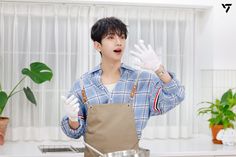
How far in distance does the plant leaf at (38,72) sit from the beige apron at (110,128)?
1393 mm

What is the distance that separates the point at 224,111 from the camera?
349 centimetres

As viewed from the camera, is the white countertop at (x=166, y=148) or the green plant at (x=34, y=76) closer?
the white countertop at (x=166, y=148)

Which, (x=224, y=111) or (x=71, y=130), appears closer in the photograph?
(x=71, y=130)

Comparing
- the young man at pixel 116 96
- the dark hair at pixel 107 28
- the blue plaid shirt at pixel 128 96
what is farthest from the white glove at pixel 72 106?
the dark hair at pixel 107 28

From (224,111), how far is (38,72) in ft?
4.64

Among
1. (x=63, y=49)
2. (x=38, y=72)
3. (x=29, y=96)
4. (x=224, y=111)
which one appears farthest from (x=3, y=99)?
(x=224, y=111)

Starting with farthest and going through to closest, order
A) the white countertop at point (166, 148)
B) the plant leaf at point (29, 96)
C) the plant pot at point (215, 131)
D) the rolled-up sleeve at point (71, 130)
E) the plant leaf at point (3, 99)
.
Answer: the plant pot at point (215, 131) → the plant leaf at point (29, 96) → the plant leaf at point (3, 99) → the white countertop at point (166, 148) → the rolled-up sleeve at point (71, 130)

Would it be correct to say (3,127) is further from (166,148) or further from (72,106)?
(72,106)

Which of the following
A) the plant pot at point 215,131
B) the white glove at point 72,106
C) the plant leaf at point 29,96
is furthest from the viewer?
the plant pot at point 215,131

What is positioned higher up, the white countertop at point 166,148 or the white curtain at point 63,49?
the white curtain at point 63,49

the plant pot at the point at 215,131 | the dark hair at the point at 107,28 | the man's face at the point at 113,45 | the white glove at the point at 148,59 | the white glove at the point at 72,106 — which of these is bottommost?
the plant pot at the point at 215,131

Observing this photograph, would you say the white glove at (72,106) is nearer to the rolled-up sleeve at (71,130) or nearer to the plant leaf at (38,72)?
the rolled-up sleeve at (71,130)

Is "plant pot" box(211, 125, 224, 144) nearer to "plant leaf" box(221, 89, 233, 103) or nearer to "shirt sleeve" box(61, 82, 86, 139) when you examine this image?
"plant leaf" box(221, 89, 233, 103)

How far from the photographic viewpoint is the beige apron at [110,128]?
1.92m
